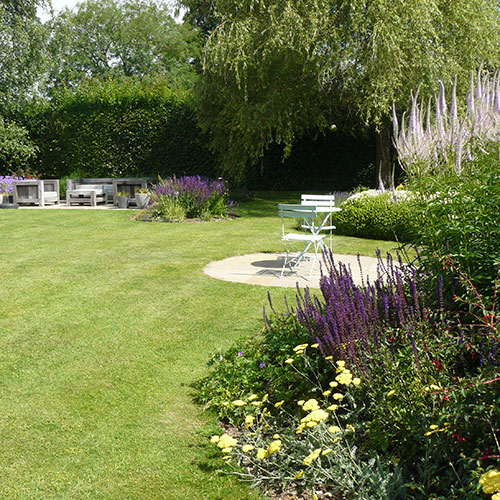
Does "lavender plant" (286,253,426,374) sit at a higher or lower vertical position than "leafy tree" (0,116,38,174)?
lower

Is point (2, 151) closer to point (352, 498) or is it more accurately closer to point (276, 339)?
point (276, 339)

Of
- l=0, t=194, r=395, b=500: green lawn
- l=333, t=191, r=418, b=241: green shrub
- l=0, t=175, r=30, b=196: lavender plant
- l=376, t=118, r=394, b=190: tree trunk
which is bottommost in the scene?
l=0, t=194, r=395, b=500: green lawn

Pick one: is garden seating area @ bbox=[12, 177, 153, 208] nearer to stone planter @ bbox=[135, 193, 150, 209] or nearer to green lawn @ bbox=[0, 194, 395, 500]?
stone planter @ bbox=[135, 193, 150, 209]

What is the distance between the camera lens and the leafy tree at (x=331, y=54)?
12.7 metres

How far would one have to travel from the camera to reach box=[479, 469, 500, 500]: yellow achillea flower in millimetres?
1836

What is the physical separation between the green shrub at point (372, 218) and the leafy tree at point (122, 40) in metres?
30.8

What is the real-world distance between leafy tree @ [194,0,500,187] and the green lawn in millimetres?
5810

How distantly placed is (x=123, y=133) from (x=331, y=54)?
335 inches

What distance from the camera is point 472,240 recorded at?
3.31 meters

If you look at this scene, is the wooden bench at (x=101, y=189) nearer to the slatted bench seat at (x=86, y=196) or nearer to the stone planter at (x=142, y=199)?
the slatted bench seat at (x=86, y=196)

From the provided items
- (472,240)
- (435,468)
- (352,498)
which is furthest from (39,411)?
(472,240)

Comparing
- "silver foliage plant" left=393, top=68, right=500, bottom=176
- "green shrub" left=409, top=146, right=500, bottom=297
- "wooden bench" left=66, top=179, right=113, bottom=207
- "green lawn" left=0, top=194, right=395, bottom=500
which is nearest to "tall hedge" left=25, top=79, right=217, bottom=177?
"wooden bench" left=66, top=179, right=113, bottom=207

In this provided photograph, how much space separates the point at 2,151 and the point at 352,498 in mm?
18559

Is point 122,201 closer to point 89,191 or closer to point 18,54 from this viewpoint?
point 89,191
